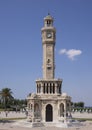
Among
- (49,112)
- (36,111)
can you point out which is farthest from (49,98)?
(36,111)

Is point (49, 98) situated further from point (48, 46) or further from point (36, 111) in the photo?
point (48, 46)

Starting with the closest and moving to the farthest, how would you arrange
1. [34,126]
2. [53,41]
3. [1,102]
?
[34,126] < [53,41] < [1,102]

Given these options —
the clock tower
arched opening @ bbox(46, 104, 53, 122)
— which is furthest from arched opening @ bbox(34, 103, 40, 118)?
the clock tower

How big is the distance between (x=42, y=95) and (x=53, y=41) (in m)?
11.3

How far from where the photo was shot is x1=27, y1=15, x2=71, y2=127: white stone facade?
190ft

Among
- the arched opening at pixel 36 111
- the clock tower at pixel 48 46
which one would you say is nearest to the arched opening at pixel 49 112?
the arched opening at pixel 36 111

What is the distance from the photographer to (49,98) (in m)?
59.0

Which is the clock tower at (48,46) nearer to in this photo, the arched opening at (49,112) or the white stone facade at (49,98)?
the white stone facade at (49,98)

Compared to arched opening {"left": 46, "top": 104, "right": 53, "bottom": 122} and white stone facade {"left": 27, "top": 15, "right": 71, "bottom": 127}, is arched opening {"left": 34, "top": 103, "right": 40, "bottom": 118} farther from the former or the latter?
arched opening {"left": 46, "top": 104, "right": 53, "bottom": 122}

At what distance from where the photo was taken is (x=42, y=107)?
194 ft

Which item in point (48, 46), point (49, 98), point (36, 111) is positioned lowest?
point (36, 111)

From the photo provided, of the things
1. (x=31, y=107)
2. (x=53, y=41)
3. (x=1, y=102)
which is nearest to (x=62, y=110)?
(x=31, y=107)

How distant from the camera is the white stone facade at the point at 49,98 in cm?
5806

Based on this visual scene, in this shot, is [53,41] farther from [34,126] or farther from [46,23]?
[34,126]
